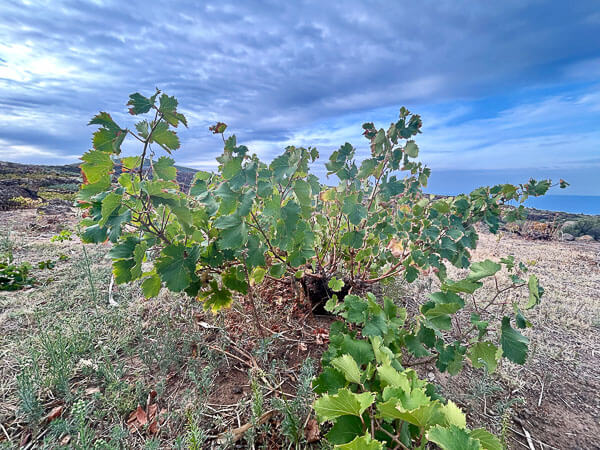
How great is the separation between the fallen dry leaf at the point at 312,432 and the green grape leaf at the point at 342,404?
0.56m

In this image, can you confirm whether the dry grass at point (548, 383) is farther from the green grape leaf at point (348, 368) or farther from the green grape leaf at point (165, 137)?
the green grape leaf at point (165, 137)

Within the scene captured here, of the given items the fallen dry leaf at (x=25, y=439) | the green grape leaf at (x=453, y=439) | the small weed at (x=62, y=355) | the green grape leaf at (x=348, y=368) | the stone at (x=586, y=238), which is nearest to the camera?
the green grape leaf at (x=453, y=439)

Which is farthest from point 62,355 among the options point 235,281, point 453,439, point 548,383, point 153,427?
point 548,383

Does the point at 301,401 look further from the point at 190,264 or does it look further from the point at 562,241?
the point at 562,241

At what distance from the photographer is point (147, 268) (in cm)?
351

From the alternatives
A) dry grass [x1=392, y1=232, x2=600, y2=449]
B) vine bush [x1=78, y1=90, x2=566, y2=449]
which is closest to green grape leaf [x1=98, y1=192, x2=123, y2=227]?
vine bush [x1=78, y1=90, x2=566, y2=449]

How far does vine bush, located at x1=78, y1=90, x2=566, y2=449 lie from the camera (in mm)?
874

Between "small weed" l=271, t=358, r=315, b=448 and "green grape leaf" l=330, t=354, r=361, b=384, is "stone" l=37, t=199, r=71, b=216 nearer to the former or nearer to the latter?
"small weed" l=271, t=358, r=315, b=448

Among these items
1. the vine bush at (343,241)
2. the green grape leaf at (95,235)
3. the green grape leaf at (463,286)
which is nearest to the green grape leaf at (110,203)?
Answer: the vine bush at (343,241)

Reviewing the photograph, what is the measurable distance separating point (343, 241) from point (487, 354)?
959mm

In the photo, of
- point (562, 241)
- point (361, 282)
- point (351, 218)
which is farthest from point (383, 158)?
point (562, 241)

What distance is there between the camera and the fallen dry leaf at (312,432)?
50.1 inches

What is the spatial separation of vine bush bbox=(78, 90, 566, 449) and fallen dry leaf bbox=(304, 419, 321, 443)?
286 millimetres

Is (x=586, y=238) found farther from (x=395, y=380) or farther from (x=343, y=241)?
(x=395, y=380)
